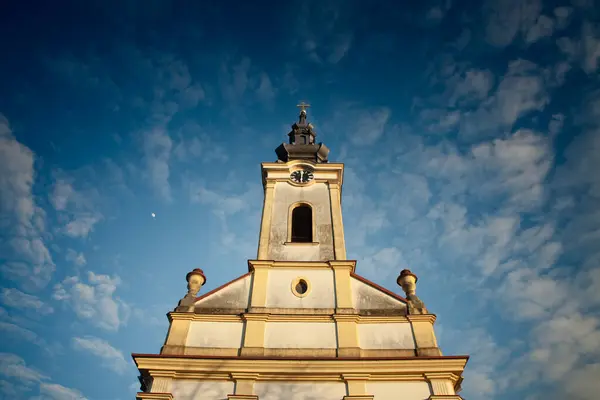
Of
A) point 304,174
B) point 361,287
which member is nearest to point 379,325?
point 361,287

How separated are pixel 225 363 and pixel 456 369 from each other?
6277 millimetres

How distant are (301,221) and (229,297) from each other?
16.9 feet

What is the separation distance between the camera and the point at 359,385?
40.3 feet

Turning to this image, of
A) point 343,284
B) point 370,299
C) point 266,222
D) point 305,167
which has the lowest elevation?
point 370,299

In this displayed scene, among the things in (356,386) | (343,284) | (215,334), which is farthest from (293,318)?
(356,386)

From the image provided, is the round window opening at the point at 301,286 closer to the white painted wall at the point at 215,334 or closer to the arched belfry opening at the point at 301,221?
the white painted wall at the point at 215,334

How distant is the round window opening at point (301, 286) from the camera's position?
591 inches

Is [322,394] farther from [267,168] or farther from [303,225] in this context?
[267,168]

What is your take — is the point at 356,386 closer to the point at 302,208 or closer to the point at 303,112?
the point at 302,208

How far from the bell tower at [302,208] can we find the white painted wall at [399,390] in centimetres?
481

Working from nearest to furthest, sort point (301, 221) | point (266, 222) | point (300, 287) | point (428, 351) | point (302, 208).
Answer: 1. point (428, 351)
2. point (300, 287)
3. point (266, 222)
4. point (302, 208)
5. point (301, 221)

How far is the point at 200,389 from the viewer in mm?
12273

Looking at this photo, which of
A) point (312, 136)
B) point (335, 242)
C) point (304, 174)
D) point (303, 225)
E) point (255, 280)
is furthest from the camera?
point (312, 136)

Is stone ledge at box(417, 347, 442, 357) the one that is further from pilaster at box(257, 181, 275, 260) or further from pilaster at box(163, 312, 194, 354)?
pilaster at box(163, 312, 194, 354)
